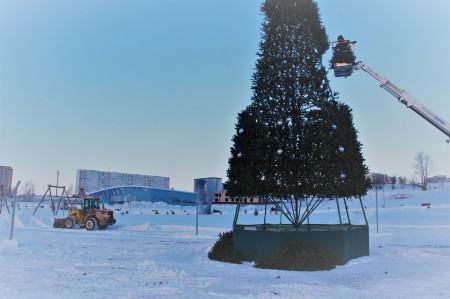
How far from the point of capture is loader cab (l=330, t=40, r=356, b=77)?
15844mm

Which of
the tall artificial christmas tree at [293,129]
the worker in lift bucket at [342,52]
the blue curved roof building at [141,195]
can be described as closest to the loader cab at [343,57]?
the worker in lift bucket at [342,52]

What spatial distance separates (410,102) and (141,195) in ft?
261

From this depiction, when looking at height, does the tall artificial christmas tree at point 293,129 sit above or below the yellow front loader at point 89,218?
above

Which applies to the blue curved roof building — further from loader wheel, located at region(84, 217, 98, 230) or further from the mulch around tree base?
the mulch around tree base

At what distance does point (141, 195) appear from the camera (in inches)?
3553

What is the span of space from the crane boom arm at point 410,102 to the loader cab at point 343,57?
1.42ft

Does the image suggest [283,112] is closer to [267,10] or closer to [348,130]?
[348,130]

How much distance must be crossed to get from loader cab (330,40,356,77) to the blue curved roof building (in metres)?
73.9

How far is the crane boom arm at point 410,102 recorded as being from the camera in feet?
51.5

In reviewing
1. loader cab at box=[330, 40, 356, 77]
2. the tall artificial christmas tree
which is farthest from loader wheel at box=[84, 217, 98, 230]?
loader cab at box=[330, 40, 356, 77]

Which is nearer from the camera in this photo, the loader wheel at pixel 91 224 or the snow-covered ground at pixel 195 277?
the snow-covered ground at pixel 195 277

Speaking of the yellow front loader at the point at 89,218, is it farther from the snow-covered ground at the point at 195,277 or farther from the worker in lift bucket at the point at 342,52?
the worker in lift bucket at the point at 342,52

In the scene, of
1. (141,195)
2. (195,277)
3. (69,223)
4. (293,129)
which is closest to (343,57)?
(293,129)

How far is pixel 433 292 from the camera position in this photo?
888 centimetres
